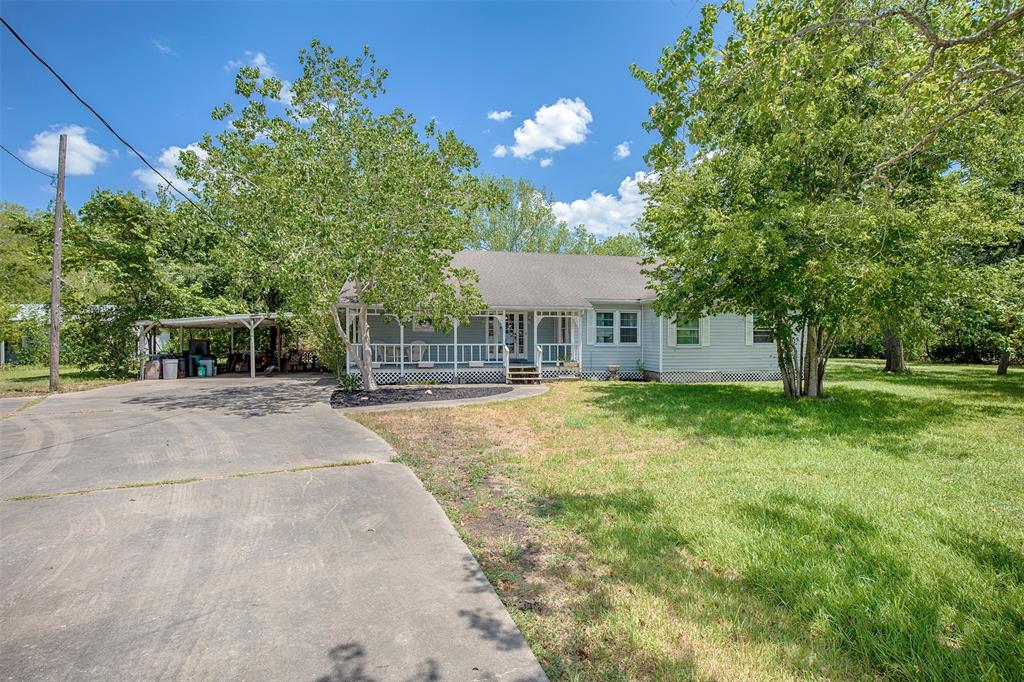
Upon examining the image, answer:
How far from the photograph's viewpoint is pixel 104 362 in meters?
18.2

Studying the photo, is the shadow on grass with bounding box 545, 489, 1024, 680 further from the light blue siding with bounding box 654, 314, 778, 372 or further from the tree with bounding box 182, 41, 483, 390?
the light blue siding with bounding box 654, 314, 778, 372

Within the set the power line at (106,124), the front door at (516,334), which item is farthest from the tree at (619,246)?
the power line at (106,124)

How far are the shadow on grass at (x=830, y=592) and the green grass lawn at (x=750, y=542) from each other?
0.01 m

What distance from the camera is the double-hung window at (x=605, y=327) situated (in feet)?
59.4

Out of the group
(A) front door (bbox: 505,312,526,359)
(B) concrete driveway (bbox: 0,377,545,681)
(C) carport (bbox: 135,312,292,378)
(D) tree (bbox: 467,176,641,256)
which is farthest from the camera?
(D) tree (bbox: 467,176,641,256)

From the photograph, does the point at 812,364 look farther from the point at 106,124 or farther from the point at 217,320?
the point at 217,320

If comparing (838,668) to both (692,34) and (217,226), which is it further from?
(217,226)

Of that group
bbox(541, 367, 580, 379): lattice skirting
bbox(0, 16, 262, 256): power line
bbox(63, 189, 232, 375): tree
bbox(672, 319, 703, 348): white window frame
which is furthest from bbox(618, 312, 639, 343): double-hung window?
bbox(63, 189, 232, 375): tree

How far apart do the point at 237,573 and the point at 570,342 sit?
52.5 feet

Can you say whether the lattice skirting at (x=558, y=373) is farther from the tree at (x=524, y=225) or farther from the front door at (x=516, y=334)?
the tree at (x=524, y=225)

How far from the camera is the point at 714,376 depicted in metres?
17.4

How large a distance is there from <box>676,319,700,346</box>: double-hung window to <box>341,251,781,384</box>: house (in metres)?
0.04

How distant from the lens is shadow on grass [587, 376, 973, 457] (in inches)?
319

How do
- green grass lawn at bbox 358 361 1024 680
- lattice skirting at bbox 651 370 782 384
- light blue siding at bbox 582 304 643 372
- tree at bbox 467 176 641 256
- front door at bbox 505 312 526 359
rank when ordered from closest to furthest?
green grass lawn at bbox 358 361 1024 680
lattice skirting at bbox 651 370 782 384
light blue siding at bbox 582 304 643 372
front door at bbox 505 312 526 359
tree at bbox 467 176 641 256
